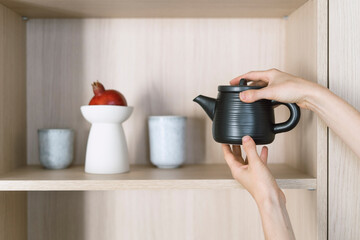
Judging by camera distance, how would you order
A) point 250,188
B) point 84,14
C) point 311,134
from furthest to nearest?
point 84,14, point 311,134, point 250,188

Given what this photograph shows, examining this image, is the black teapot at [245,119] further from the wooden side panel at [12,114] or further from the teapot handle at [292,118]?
the wooden side panel at [12,114]

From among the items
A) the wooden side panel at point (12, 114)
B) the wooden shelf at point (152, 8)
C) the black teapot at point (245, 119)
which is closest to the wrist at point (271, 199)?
the black teapot at point (245, 119)

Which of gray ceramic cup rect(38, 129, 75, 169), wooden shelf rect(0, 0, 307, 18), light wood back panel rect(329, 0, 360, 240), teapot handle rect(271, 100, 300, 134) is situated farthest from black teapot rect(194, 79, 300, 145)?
gray ceramic cup rect(38, 129, 75, 169)

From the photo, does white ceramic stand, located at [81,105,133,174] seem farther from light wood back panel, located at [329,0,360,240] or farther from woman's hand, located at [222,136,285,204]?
light wood back panel, located at [329,0,360,240]

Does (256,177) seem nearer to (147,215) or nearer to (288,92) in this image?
(288,92)

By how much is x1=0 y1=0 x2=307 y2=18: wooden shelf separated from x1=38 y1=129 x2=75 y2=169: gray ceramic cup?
0.94 ft

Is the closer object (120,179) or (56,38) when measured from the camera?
(120,179)

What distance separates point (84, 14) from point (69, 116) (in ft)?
0.87

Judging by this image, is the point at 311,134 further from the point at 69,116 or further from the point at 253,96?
the point at 69,116

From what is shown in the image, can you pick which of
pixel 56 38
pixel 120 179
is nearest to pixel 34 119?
pixel 56 38

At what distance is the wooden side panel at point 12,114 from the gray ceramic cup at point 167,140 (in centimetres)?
33

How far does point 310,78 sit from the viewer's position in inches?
31.9

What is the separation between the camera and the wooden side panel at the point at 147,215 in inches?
40.4

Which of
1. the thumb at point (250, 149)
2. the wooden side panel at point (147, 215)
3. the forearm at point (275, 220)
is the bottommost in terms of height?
the wooden side panel at point (147, 215)
